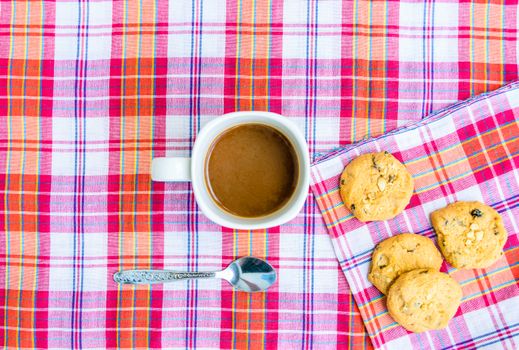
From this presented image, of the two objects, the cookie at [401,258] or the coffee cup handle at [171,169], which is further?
the cookie at [401,258]

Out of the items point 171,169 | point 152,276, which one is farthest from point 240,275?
point 171,169

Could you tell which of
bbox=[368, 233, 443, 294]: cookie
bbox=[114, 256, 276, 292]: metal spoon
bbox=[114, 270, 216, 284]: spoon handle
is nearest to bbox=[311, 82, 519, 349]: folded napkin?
bbox=[368, 233, 443, 294]: cookie

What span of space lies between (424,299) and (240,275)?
362mm

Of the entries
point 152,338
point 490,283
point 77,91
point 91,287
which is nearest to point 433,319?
point 490,283

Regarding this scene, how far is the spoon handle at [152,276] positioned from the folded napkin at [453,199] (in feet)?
0.95

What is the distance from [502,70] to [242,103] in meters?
0.54

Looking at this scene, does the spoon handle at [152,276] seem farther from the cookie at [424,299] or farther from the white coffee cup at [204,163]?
the cookie at [424,299]

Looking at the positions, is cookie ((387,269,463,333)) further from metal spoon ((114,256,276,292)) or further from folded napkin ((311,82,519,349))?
metal spoon ((114,256,276,292))

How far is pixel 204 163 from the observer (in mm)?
913

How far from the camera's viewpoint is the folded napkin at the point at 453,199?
3.36 ft

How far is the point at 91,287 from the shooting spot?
1063 millimetres

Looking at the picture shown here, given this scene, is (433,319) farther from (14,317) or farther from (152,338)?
(14,317)

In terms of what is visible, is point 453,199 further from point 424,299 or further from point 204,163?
point 204,163

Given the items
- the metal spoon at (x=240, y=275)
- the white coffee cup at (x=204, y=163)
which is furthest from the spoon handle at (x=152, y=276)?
the white coffee cup at (x=204, y=163)
